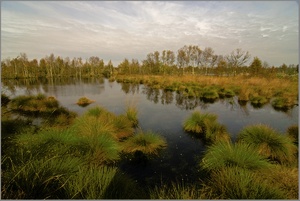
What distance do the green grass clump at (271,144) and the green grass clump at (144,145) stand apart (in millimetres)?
2875

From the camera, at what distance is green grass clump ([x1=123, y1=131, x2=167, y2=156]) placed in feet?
20.4

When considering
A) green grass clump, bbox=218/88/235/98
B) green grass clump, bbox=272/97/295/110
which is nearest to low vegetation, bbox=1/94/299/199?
green grass clump, bbox=272/97/295/110

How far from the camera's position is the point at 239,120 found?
1049cm

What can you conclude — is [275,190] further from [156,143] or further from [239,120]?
[239,120]

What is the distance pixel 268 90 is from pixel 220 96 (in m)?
4.48

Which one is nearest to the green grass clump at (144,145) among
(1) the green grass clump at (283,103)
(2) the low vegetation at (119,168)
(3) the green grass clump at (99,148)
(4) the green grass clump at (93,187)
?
(2) the low vegetation at (119,168)

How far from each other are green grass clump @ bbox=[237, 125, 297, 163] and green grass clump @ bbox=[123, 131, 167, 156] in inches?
113

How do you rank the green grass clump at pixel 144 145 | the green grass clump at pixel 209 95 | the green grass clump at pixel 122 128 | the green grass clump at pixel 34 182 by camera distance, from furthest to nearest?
the green grass clump at pixel 209 95
the green grass clump at pixel 122 128
the green grass clump at pixel 144 145
the green grass clump at pixel 34 182

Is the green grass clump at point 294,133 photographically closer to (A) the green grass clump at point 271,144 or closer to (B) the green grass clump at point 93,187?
A: (A) the green grass clump at point 271,144

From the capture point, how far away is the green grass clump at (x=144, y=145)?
6219 millimetres

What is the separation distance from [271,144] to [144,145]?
3865mm

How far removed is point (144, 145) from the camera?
251 inches

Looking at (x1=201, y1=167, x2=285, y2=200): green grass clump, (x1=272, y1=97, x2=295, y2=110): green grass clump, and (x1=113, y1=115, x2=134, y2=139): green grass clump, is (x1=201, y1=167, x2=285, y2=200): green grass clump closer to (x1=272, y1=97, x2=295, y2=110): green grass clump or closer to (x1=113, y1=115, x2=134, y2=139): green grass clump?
(x1=113, y1=115, x2=134, y2=139): green grass clump

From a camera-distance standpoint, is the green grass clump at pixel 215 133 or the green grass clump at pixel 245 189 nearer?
the green grass clump at pixel 245 189
